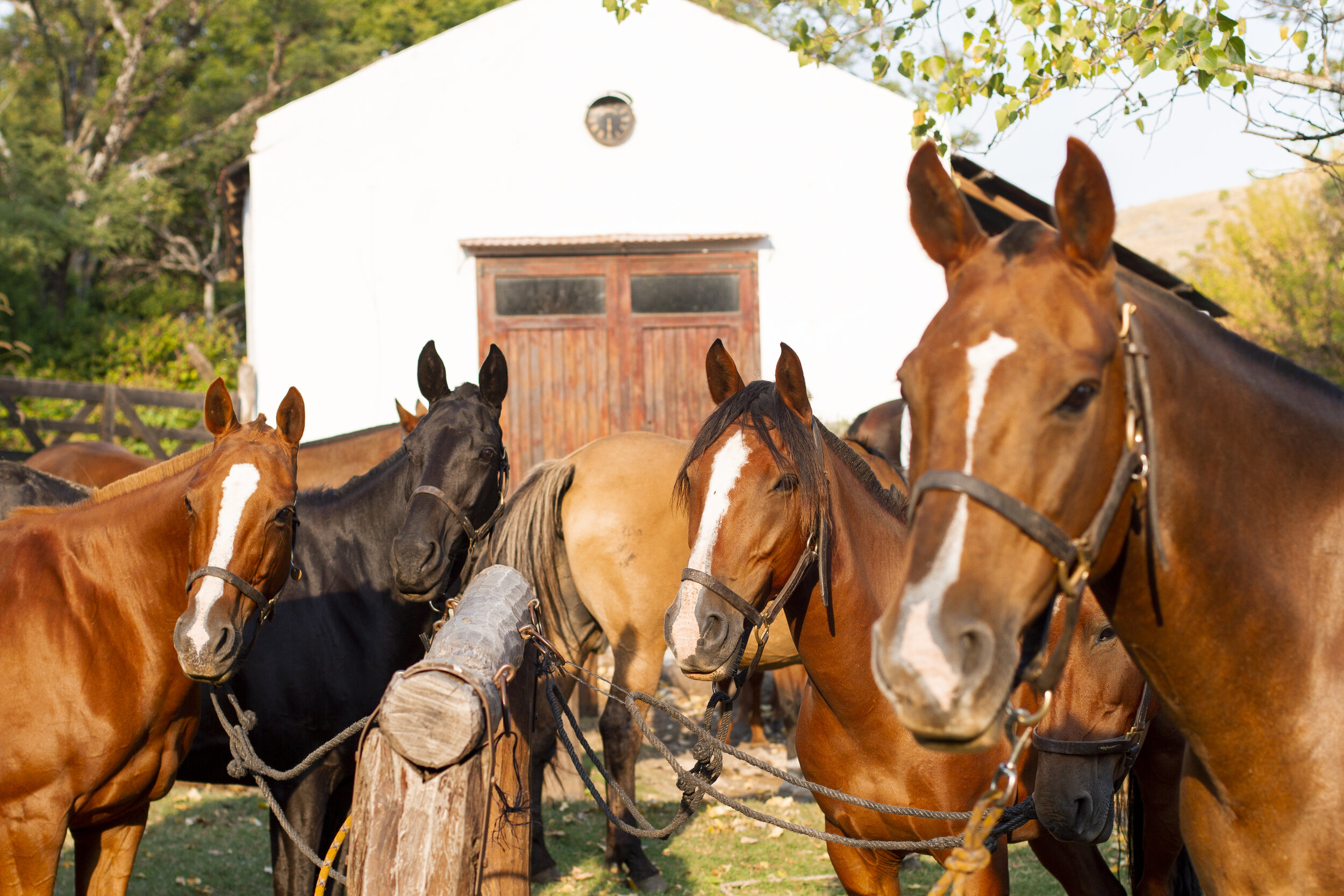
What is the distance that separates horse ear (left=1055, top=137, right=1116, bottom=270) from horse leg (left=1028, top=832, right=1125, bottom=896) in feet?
8.31

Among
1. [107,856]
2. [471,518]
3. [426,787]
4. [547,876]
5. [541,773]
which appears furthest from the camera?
[541,773]

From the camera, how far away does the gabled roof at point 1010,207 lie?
1052 cm

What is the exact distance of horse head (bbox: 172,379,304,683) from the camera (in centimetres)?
312

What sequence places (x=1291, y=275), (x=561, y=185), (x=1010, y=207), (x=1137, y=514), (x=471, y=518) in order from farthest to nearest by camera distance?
(x=1291, y=275)
(x=561, y=185)
(x=1010, y=207)
(x=471, y=518)
(x=1137, y=514)

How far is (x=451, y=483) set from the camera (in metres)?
4.40

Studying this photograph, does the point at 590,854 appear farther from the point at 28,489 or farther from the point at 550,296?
the point at 550,296

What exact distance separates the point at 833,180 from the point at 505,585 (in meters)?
8.79

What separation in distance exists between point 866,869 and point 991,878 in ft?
1.31

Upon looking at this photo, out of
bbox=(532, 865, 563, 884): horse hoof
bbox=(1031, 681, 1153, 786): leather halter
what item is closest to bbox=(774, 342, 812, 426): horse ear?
bbox=(1031, 681, 1153, 786): leather halter

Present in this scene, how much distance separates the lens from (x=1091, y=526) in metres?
1.57

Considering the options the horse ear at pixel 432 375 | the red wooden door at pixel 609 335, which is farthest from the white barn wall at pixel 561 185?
the horse ear at pixel 432 375

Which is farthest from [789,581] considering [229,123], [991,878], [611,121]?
[229,123]

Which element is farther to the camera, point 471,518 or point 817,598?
point 471,518

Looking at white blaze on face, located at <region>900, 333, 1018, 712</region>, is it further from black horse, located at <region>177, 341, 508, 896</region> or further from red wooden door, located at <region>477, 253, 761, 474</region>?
red wooden door, located at <region>477, 253, 761, 474</region>
